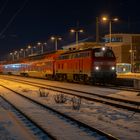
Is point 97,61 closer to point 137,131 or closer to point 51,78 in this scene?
point 51,78

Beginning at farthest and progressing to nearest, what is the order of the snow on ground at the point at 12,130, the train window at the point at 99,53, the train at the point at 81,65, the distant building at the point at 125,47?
the distant building at the point at 125,47 → the train window at the point at 99,53 → the train at the point at 81,65 → the snow on ground at the point at 12,130

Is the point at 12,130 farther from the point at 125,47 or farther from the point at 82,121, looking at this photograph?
the point at 125,47

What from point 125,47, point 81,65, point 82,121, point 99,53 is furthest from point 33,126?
point 125,47

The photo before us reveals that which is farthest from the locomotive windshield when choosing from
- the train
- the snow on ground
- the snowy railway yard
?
the snow on ground

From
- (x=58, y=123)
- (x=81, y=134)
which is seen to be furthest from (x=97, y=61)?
(x=81, y=134)

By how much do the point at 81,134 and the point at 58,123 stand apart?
2.29 m

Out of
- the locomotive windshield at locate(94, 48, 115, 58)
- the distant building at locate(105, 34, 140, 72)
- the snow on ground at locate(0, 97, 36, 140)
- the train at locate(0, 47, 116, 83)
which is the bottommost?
the snow on ground at locate(0, 97, 36, 140)

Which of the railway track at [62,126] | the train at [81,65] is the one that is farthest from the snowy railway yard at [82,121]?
the train at [81,65]

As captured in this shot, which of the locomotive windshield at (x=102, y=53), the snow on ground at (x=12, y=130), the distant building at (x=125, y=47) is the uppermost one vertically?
the distant building at (x=125, y=47)

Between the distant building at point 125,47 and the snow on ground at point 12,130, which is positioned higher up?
the distant building at point 125,47

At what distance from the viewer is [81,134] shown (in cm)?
1090

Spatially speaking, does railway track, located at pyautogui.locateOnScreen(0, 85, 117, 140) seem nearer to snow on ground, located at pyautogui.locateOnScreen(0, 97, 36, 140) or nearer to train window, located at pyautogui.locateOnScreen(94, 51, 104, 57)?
snow on ground, located at pyautogui.locateOnScreen(0, 97, 36, 140)

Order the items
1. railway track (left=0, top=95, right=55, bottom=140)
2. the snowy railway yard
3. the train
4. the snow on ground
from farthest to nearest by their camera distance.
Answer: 1. the train
2. the snowy railway yard
3. railway track (left=0, top=95, right=55, bottom=140)
4. the snow on ground

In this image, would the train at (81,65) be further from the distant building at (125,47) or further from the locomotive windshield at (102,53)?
the distant building at (125,47)
